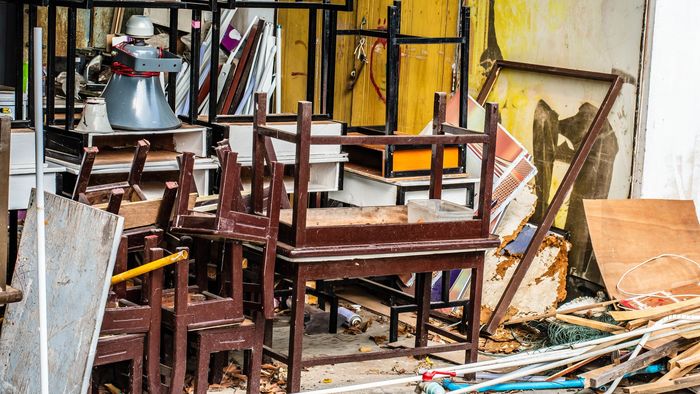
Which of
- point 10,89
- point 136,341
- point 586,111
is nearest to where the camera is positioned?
point 136,341

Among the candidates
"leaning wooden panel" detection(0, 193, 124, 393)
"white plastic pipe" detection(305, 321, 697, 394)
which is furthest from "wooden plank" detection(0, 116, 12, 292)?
"white plastic pipe" detection(305, 321, 697, 394)

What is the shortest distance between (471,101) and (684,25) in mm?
1412

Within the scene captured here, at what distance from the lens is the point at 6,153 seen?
172 inches

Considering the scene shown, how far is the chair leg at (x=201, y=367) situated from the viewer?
5109 mm

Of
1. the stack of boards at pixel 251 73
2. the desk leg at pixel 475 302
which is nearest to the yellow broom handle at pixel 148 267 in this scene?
the desk leg at pixel 475 302

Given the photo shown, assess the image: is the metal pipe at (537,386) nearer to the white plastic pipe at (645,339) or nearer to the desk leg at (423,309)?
the white plastic pipe at (645,339)

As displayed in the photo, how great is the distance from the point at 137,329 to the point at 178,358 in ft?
0.81

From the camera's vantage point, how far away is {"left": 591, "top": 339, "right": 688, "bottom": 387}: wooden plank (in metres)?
5.66

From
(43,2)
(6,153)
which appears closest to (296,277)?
(6,153)

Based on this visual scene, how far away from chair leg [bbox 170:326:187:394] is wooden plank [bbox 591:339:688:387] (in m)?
2.08

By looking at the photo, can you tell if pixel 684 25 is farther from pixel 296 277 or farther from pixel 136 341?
pixel 136 341

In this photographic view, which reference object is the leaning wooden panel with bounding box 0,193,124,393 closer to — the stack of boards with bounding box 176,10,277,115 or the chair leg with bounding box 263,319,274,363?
the chair leg with bounding box 263,319,274,363

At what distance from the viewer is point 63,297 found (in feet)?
15.6

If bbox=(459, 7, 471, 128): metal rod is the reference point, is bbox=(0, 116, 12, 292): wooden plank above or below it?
below
